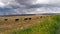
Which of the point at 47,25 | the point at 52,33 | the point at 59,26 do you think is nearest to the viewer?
the point at 52,33

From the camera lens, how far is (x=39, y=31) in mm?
15766

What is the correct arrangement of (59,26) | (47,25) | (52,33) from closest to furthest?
(52,33)
(59,26)
(47,25)

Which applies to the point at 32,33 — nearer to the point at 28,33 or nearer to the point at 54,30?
the point at 28,33

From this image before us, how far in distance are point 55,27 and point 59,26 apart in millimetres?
469

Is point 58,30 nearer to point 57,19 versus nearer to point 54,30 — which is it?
point 54,30

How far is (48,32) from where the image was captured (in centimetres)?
1542

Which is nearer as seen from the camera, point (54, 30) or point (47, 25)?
point (54, 30)

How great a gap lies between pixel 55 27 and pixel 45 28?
2.88 feet

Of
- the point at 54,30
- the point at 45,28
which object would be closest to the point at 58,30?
the point at 54,30

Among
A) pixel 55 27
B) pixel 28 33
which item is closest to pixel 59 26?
pixel 55 27

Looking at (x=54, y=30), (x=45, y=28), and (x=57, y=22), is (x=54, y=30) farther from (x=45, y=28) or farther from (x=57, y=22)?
(x=57, y=22)

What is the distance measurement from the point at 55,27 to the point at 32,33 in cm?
195

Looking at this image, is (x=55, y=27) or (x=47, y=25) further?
(x=47, y=25)

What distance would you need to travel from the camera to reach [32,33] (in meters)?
16.0
